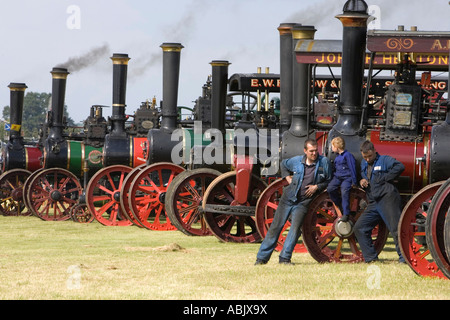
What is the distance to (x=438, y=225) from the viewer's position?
716 centimetres

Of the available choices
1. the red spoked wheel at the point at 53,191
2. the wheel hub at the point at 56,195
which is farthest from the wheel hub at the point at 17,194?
the wheel hub at the point at 56,195

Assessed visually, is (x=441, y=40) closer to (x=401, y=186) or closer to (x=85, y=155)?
(x=401, y=186)

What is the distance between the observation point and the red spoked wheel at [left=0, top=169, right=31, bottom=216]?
19.0m

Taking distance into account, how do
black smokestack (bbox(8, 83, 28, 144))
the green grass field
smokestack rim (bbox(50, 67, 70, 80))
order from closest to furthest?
the green grass field → smokestack rim (bbox(50, 67, 70, 80)) → black smokestack (bbox(8, 83, 28, 144))

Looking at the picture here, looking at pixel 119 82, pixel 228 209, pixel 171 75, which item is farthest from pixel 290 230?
pixel 119 82

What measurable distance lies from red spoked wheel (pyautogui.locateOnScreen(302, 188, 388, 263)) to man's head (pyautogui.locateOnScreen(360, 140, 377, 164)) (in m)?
0.35

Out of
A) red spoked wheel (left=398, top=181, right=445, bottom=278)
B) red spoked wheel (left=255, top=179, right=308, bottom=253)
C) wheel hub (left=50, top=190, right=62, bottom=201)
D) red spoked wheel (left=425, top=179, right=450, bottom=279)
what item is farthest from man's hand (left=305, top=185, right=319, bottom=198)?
wheel hub (left=50, top=190, right=62, bottom=201)

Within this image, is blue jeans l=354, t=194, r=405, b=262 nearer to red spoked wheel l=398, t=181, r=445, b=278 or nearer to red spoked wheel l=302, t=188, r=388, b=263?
red spoked wheel l=302, t=188, r=388, b=263

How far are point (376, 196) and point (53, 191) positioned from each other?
9.67 metres

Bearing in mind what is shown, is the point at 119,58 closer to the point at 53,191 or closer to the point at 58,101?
the point at 58,101

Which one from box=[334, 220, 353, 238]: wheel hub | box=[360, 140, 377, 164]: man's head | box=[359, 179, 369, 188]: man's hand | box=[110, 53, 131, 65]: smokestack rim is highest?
box=[110, 53, 131, 65]: smokestack rim

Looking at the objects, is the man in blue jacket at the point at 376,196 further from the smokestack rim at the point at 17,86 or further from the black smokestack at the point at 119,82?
the smokestack rim at the point at 17,86
